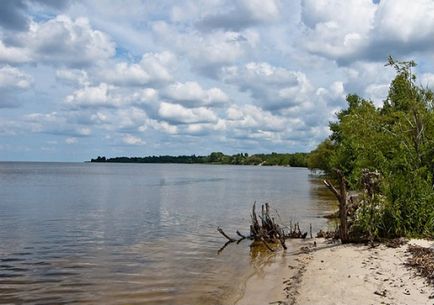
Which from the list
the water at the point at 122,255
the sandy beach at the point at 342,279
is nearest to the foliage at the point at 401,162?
the sandy beach at the point at 342,279

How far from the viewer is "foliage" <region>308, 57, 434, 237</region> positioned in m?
17.9

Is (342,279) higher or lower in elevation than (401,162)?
lower

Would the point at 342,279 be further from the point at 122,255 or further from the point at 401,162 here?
the point at 122,255

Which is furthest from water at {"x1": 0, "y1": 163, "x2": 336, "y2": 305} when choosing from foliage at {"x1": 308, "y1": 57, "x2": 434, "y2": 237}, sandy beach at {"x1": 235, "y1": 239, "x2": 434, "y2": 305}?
foliage at {"x1": 308, "y1": 57, "x2": 434, "y2": 237}

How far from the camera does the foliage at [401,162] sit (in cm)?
1789

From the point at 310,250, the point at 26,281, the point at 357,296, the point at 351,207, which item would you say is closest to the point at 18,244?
the point at 26,281

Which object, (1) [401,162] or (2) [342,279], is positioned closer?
(2) [342,279]

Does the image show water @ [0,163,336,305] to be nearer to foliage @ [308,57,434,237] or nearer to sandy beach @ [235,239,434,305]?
sandy beach @ [235,239,434,305]

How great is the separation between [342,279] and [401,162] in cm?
923

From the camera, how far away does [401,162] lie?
20438mm

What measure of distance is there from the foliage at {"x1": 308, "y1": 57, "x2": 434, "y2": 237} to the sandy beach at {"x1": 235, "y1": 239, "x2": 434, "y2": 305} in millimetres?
1459

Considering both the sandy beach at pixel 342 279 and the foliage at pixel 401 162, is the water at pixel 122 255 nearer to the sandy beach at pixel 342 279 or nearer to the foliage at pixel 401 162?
the sandy beach at pixel 342 279

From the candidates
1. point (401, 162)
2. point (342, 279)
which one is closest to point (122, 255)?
point (342, 279)

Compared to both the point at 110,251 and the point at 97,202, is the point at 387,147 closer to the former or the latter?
the point at 110,251
